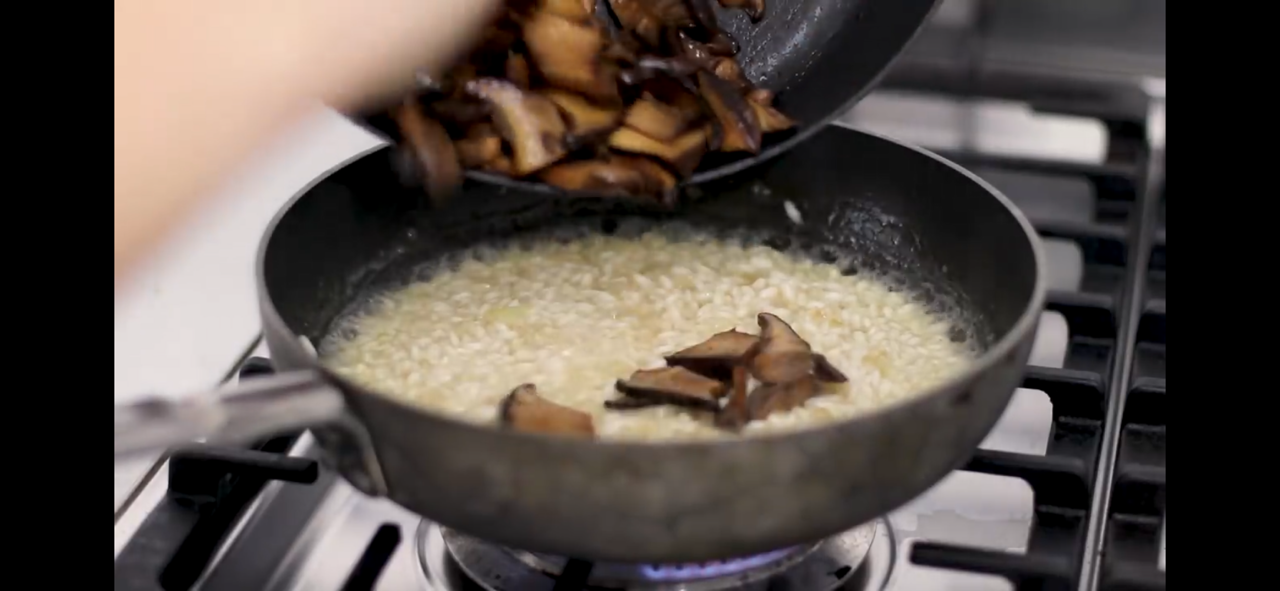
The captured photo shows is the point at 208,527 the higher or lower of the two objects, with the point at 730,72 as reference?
lower

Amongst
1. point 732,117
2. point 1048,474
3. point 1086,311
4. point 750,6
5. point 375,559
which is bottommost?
point 375,559

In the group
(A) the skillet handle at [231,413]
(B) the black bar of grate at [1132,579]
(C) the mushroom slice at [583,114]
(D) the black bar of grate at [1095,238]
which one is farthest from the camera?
(D) the black bar of grate at [1095,238]

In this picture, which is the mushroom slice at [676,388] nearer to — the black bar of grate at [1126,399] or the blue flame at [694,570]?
the blue flame at [694,570]

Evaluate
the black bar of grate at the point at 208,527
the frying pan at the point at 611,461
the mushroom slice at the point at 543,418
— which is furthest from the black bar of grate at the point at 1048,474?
the black bar of grate at the point at 208,527

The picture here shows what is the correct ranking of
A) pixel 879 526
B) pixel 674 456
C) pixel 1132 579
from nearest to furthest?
pixel 674 456 < pixel 1132 579 < pixel 879 526

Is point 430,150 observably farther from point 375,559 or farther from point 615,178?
point 375,559

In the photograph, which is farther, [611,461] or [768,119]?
[768,119]

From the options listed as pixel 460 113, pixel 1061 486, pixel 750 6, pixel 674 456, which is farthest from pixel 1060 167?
pixel 674 456

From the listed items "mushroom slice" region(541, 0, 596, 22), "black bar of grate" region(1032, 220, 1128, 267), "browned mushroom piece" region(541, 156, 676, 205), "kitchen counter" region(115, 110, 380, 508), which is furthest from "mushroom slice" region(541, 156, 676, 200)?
"black bar of grate" region(1032, 220, 1128, 267)
